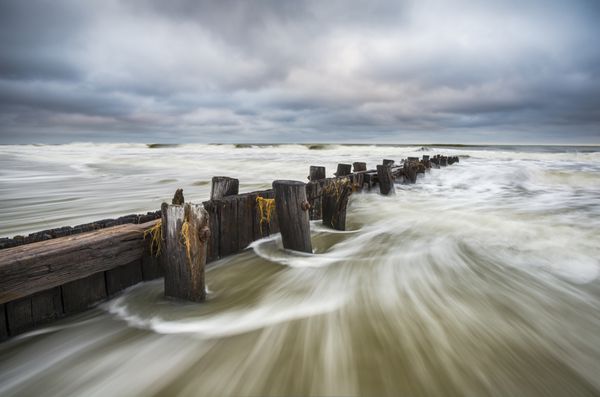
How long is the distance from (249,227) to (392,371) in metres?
2.73

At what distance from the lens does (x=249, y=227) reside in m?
4.36

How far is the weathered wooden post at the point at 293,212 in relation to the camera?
13.1 feet

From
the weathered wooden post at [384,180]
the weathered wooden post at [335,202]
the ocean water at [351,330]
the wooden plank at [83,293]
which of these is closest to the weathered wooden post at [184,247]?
the ocean water at [351,330]

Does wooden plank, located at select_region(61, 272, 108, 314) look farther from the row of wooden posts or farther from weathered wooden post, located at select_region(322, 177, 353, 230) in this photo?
weathered wooden post, located at select_region(322, 177, 353, 230)

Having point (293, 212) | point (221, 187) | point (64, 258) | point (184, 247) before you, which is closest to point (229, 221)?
point (221, 187)

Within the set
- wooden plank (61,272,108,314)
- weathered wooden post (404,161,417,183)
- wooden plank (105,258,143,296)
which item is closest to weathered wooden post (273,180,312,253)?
wooden plank (105,258,143,296)

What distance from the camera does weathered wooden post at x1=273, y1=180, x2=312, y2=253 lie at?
400 centimetres

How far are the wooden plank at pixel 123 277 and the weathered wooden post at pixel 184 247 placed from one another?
394 millimetres

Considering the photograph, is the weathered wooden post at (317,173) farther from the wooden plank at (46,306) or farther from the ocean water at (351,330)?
the wooden plank at (46,306)

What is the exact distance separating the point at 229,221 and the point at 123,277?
4.51 ft

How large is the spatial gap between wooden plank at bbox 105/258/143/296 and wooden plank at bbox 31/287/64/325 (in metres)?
0.38

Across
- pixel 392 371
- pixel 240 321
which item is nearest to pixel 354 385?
pixel 392 371

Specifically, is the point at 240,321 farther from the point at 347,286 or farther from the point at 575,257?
the point at 575,257

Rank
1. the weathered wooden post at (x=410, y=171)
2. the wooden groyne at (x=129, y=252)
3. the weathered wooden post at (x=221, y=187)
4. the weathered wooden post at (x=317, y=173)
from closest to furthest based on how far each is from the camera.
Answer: the wooden groyne at (x=129, y=252) → the weathered wooden post at (x=221, y=187) → the weathered wooden post at (x=317, y=173) → the weathered wooden post at (x=410, y=171)
